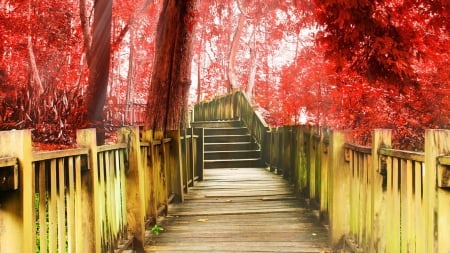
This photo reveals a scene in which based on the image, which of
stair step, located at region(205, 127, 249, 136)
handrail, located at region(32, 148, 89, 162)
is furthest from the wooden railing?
handrail, located at region(32, 148, 89, 162)

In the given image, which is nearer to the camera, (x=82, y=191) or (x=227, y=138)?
(x=82, y=191)

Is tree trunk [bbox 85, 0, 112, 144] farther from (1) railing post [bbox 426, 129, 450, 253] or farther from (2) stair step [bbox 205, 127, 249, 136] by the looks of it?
(1) railing post [bbox 426, 129, 450, 253]

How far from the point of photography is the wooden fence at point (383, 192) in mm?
2512

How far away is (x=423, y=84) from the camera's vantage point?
949 cm

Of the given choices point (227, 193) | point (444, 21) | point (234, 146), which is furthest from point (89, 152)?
point (234, 146)

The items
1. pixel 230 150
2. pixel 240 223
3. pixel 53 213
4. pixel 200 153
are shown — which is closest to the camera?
pixel 53 213

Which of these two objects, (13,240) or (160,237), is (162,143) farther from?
(13,240)

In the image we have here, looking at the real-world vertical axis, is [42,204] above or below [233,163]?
above

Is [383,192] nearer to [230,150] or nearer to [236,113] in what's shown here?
[230,150]

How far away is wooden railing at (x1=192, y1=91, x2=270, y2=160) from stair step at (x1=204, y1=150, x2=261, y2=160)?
35cm

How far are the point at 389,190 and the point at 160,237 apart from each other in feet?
10.4

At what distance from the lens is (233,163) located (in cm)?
1397

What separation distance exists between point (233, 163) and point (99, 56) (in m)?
5.53

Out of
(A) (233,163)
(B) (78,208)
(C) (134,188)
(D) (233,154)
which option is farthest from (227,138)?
(B) (78,208)
